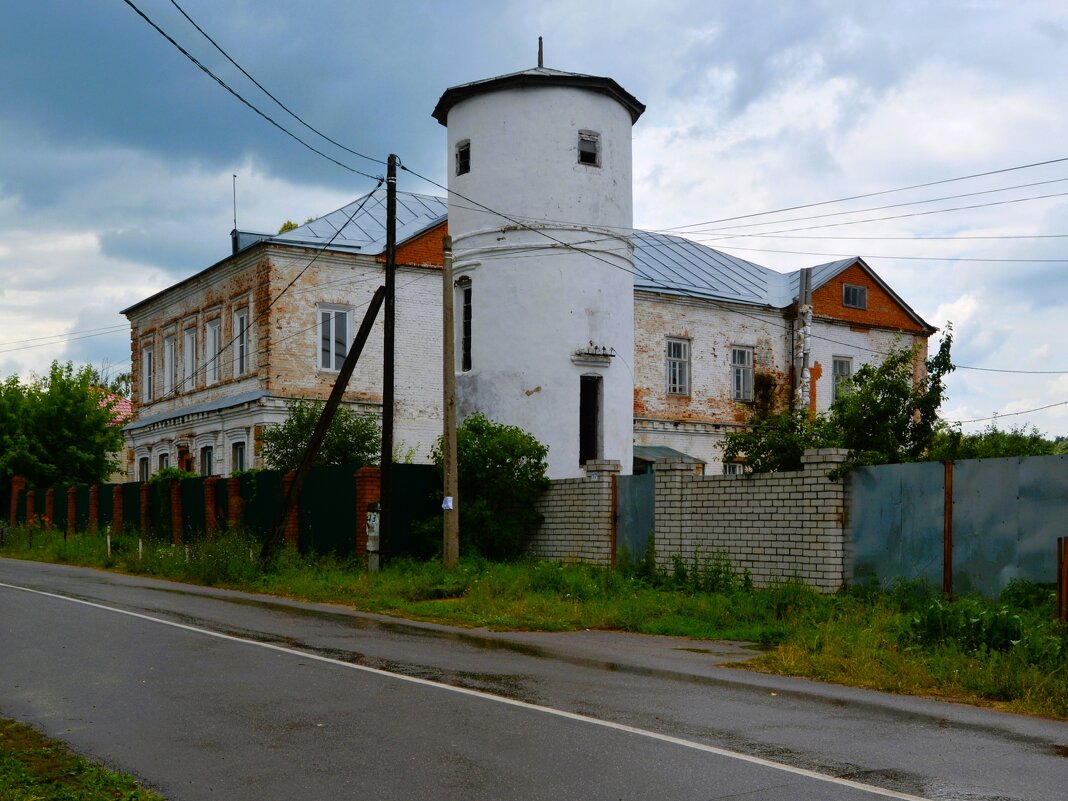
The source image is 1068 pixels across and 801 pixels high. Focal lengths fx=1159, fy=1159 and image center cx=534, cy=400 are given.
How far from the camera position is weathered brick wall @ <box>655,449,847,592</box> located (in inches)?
608

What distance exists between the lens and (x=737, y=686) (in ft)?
33.5

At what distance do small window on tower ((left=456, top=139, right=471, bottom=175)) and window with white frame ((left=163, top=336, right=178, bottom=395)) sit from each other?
15.7 metres

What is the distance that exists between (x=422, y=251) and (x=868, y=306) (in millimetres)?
16353

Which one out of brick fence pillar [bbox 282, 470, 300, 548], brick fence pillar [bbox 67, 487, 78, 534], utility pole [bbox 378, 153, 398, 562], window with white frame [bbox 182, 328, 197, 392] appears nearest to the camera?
utility pole [bbox 378, 153, 398, 562]

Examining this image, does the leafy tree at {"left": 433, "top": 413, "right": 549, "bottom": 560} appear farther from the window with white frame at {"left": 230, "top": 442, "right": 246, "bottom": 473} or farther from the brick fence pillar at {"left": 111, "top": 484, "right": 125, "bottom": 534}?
the brick fence pillar at {"left": 111, "top": 484, "right": 125, "bottom": 534}

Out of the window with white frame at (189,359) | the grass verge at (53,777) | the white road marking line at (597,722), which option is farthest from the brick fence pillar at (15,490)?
the grass verge at (53,777)

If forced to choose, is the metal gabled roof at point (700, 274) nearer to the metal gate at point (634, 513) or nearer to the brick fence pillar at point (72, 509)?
the metal gate at point (634, 513)

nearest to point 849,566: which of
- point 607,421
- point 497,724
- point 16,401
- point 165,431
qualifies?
point 497,724

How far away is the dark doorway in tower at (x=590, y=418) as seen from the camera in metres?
25.7

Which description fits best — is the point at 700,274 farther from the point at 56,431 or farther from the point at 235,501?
the point at 56,431

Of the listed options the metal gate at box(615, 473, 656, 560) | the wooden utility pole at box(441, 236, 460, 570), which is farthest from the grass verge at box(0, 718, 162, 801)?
the metal gate at box(615, 473, 656, 560)

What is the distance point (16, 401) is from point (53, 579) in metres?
22.9

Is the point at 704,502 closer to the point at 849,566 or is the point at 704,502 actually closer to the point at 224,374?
the point at 849,566

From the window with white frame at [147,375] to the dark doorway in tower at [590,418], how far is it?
1956 centimetres
